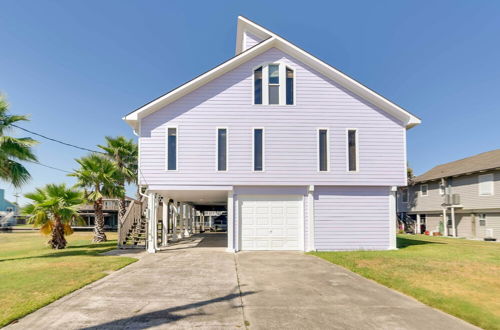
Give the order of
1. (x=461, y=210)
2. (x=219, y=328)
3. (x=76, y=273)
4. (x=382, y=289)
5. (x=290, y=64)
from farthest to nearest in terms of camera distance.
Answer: (x=461, y=210) → (x=290, y=64) → (x=76, y=273) → (x=382, y=289) → (x=219, y=328)

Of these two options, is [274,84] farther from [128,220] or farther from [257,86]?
[128,220]

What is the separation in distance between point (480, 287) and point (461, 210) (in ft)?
69.0

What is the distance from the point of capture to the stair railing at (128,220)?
14.6 m

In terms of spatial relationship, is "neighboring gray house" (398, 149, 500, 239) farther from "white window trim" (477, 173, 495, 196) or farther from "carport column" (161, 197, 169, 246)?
"carport column" (161, 197, 169, 246)

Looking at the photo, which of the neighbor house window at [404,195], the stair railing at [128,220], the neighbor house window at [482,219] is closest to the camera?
the stair railing at [128,220]

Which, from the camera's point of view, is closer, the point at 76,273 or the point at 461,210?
the point at 76,273

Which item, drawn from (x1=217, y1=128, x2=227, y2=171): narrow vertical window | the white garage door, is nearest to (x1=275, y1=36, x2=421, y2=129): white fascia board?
(x1=217, y1=128, x2=227, y2=171): narrow vertical window

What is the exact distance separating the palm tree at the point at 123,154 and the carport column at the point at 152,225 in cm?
960

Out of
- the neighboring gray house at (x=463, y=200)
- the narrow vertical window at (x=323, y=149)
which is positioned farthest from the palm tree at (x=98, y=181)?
the neighboring gray house at (x=463, y=200)

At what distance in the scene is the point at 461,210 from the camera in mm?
24062

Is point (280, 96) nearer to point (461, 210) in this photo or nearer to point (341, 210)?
point (341, 210)

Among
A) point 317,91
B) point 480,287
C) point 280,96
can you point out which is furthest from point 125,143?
point 480,287

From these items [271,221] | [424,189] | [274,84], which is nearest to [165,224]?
[271,221]

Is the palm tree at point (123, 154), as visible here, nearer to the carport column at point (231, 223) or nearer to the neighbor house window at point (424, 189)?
the carport column at point (231, 223)
